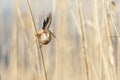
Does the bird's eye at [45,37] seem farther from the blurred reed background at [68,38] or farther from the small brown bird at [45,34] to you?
the blurred reed background at [68,38]

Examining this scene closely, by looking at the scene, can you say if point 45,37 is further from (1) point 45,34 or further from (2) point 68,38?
(2) point 68,38

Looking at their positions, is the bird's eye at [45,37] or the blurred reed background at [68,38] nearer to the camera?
the bird's eye at [45,37]

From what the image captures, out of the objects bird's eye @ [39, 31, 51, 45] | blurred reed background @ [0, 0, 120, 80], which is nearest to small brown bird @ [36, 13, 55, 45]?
bird's eye @ [39, 31, 51, 45]

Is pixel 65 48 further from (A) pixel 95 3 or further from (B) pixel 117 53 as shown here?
(A) pixel 95 3

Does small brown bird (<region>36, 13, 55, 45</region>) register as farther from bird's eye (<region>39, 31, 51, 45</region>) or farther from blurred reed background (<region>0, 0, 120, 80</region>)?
blurred reed background (<region>0, 0, 120, 80</region>)

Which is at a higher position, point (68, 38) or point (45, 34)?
point (45, 34)

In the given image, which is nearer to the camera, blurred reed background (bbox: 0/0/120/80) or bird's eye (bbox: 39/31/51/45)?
bird's eye (bbox: 39/31/51/45)

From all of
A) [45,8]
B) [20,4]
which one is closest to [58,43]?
[45,8]

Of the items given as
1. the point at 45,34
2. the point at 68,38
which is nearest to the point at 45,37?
the point at 45,34

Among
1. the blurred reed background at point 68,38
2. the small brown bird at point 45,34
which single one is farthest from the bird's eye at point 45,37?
the blurred reed background at point 68,38
